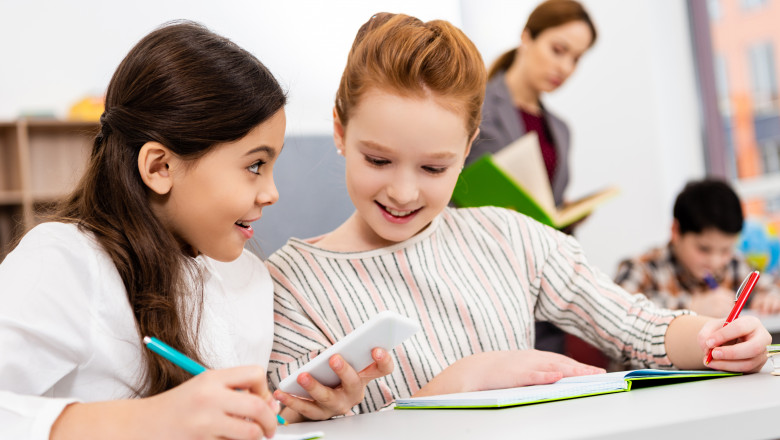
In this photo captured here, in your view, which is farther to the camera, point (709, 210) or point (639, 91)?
point (639, 91)

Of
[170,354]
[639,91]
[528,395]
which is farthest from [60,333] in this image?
[639,91]

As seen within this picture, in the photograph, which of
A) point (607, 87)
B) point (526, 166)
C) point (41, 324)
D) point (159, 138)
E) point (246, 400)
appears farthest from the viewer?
point (607, 87)

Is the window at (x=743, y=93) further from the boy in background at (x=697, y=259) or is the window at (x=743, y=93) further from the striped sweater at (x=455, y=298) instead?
the striped sweater at (x=455, y=298)

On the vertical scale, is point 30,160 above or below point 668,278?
above

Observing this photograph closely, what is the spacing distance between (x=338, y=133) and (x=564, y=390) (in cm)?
51

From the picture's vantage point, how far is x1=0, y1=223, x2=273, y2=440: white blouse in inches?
23.9

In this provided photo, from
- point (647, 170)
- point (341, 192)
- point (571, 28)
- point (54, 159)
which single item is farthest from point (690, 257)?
point (54, 159)

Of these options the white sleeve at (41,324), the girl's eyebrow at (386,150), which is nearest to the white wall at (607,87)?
the girl's eyebrow at (386,150)

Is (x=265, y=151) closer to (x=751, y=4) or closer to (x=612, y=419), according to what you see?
(x=612, y=419)

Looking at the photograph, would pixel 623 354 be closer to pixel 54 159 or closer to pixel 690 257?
pixel 690 257

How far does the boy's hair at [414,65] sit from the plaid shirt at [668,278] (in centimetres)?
146

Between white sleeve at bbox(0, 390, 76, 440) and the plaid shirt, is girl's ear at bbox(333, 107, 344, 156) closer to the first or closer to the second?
white sleeve at bbox(0, 390, 76, 440)

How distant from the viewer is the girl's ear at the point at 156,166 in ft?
2.73

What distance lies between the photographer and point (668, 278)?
96.0 inches
